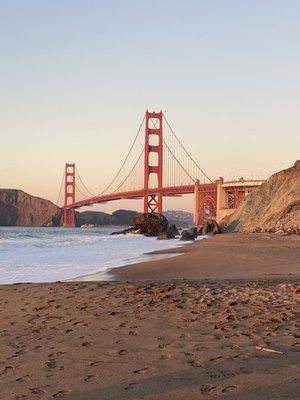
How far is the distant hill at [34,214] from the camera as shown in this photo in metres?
137

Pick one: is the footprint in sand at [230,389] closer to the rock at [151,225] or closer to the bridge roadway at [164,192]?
the rock at [151,225]

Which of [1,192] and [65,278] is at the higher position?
[1,192]

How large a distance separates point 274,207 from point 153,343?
38.6 meters

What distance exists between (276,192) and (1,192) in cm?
11436

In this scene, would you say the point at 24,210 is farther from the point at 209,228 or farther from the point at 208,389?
the point at 208,389

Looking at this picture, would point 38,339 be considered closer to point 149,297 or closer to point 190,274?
point 149,297

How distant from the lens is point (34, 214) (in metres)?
140

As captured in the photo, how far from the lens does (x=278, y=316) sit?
5383mm

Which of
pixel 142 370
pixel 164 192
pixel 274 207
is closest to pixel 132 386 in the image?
pixel 142 370

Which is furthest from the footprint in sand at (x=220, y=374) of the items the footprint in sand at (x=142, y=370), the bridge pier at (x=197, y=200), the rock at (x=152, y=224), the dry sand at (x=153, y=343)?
the bridge pier at (x=197, y=200)

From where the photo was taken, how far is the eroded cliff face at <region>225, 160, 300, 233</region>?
119ft

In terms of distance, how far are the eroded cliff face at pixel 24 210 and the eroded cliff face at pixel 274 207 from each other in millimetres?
90568

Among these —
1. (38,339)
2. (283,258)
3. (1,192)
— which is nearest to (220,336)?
(38,339)

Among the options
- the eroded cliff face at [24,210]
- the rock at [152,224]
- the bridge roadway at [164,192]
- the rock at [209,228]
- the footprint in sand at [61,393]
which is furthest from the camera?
the eroded cliff face at [24,210]
